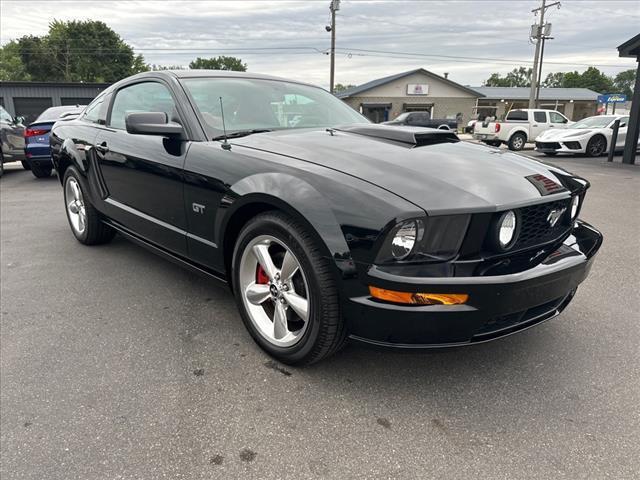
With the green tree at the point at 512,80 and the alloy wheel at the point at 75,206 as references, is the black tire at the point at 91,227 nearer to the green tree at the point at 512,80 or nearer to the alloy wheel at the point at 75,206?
the alloy wheel at the point at 75,206

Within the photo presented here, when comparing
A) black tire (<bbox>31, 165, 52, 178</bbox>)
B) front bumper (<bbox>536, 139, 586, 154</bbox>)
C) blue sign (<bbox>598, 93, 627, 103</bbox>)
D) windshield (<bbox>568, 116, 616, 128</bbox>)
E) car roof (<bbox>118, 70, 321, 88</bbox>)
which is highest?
blue sign (<bbox>598, 93, 627, 103</bbox>)

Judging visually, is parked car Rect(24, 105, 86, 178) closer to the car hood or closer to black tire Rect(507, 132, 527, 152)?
the car hood

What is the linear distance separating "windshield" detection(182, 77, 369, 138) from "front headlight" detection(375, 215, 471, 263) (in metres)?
1.45

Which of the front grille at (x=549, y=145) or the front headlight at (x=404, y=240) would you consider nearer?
the front headlight at (x=404, y=240)

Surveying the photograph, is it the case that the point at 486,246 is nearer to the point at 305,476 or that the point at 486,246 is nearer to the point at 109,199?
the point at 305,476

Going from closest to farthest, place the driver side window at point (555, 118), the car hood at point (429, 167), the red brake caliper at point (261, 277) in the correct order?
the car hood at point (429, 167) < the red brake caliper at point (261, 277) < the driver side window at point (555, 118)

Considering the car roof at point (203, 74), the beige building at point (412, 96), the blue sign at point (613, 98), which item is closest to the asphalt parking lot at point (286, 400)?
the car roof at point (203, 74)

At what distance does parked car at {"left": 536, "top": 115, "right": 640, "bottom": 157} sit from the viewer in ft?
45.9

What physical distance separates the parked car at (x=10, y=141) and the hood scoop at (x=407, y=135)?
29.7ft

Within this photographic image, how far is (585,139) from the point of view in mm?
14000

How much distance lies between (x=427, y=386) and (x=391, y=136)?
4.54 ft

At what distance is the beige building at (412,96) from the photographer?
131 ft

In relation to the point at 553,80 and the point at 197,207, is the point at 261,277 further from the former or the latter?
the point at 553,80

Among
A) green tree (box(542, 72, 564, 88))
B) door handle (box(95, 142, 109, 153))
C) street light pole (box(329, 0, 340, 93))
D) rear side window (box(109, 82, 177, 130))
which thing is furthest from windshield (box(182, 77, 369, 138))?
green tree (box(542, 72, 564, 88))
